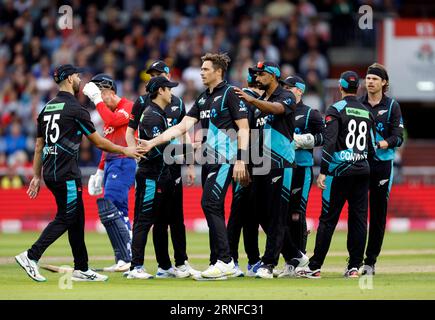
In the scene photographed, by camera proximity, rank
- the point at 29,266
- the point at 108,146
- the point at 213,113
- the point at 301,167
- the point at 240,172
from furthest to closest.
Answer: the point at 301,167
the point at 213,113
the point at 108,146
the point at 240,172
the point at 29,266

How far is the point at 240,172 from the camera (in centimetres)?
1364

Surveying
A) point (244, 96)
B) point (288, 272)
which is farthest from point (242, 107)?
point (288, 272)

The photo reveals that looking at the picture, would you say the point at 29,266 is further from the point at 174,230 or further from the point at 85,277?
the point at 174,230

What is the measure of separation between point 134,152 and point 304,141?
2625 millimetres

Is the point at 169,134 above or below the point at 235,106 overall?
below

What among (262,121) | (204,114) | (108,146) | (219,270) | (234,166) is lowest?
(219,270)

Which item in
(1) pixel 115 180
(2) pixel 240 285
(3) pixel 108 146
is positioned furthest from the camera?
(1) pixel 115 180

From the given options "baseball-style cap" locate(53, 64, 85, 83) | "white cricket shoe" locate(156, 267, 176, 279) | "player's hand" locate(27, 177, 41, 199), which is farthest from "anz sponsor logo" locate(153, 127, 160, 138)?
"white cricket shoe" locate(156, 267, 176, 279)

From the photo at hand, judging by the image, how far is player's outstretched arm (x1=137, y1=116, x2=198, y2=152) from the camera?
14.0 metres

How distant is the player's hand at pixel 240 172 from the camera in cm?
1365

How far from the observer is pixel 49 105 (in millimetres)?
13781

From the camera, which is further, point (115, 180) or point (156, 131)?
point (115, 180)

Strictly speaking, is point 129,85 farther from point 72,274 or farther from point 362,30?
point 72,274
